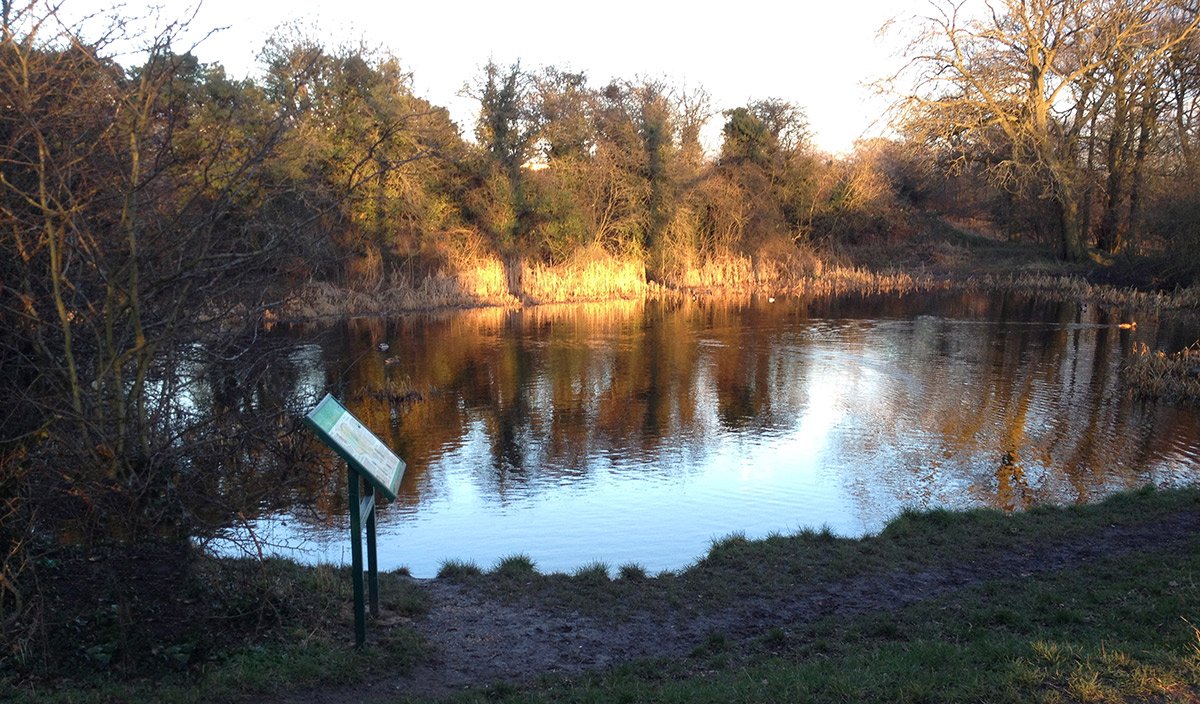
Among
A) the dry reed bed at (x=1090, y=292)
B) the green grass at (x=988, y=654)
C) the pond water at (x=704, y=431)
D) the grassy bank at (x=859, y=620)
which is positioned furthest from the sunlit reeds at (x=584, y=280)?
the green grass at (x=988, y=654)

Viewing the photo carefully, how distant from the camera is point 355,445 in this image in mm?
5852

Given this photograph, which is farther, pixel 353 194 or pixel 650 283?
pixel 650 283

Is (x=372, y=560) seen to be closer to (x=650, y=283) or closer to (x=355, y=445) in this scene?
(x=355, y=445)

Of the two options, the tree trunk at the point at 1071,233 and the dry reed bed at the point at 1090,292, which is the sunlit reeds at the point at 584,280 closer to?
the dry reed bed at the point at 1090,292

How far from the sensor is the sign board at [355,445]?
551 centimetres

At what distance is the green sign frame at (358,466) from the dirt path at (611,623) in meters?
0.62

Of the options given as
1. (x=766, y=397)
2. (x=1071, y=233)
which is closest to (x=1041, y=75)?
(x=1071, y=233)

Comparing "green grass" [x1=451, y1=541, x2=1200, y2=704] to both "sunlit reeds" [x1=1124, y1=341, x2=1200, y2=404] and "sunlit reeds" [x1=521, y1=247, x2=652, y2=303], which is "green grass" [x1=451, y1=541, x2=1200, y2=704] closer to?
"sunlit reeds" [x1=1124, y1=341, x2=1200, y2=404]

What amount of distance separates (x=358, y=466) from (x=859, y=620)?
3.48 metres

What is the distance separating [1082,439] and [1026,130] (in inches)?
953

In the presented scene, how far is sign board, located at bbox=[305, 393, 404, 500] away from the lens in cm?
551

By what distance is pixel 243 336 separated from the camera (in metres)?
6.70

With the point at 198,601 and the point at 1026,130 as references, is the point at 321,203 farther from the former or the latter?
the point at 1026,130

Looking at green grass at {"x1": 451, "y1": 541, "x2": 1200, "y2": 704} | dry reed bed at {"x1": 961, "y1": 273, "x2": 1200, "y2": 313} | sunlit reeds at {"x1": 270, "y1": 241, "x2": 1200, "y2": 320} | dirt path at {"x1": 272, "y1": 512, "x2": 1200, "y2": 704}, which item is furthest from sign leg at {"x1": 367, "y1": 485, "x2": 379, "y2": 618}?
dry reed bed at {"x1": 961, "y1": 273, "x2": 1200, "y2": 313}
